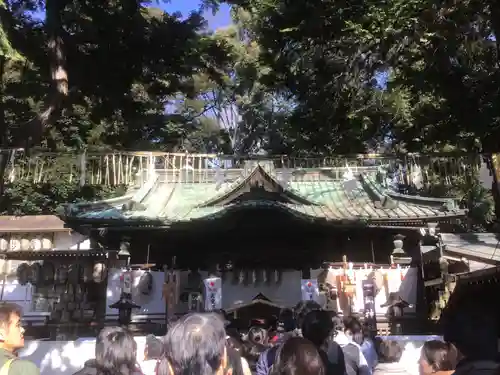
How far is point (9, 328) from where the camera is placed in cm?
346

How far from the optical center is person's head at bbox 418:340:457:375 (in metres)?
3.46

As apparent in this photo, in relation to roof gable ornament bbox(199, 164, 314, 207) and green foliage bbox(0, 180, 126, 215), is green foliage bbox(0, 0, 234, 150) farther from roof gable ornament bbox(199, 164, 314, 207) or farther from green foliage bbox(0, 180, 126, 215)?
green foliage bbox(0, 180, 126, 215)

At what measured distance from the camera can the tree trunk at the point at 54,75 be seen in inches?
302

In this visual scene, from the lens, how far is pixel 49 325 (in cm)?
1105

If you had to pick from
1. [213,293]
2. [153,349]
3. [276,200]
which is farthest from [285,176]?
[153,349]

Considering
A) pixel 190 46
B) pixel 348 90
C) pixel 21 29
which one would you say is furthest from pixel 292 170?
pixel 21 29

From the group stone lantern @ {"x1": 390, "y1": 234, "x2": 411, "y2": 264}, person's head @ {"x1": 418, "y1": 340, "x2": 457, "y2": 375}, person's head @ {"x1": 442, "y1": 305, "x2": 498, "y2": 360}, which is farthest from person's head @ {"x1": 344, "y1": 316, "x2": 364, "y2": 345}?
stone lantern @ {"x1": 390, "y1": 234, "x2": 411, "y2": 264}

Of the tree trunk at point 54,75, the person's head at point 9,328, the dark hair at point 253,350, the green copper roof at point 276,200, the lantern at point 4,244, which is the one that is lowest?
the dark hair at point 253,350

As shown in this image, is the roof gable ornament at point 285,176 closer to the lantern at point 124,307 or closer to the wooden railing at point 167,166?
the wooden railing at point 167,166

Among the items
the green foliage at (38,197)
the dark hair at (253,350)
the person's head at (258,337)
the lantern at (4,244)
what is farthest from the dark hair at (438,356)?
the lantern at (4,244)

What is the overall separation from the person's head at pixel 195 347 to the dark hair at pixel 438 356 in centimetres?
166

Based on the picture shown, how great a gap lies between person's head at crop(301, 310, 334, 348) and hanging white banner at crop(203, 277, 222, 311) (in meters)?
6.76

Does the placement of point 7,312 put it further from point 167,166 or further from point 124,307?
point 167,166

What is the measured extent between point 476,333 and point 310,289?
8056 mm
